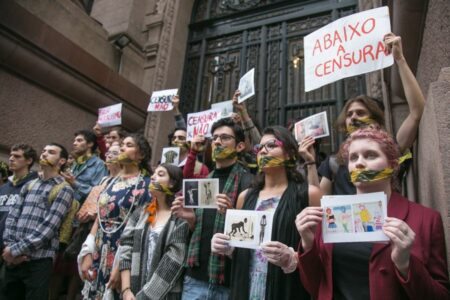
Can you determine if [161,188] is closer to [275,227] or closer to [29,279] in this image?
[275,227]

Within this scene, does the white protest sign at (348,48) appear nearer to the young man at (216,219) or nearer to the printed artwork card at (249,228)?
the young man at (216,219)

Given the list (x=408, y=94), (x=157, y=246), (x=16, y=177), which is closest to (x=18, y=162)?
(x=16, y=177)

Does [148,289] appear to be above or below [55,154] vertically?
below

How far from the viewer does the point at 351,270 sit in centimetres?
168

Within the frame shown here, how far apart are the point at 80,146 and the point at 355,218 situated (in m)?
4.61

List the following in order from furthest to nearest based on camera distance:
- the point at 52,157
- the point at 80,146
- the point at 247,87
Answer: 1. the point at 80,146
2. the point at 52,157
3. the point at 247,87

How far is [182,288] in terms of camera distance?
9.46 ft

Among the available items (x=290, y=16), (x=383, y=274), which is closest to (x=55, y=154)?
(x=383, y=274)

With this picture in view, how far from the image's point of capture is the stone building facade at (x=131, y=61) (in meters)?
2.81

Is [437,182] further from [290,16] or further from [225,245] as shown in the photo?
[290,16]

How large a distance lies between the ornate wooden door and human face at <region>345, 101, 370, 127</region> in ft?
10.1

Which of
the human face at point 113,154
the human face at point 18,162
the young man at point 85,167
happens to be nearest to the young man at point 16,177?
the human face at point 18,162

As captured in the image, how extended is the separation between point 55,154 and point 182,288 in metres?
2.55

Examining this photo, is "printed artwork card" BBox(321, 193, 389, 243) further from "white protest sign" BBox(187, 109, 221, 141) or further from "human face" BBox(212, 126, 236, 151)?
"white protest sign" BBox(187, 109, 221, 141)
